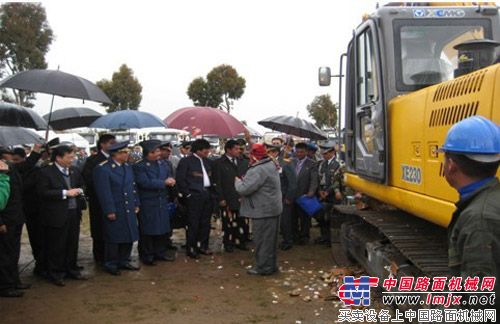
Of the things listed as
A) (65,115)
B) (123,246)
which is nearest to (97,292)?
(123,246)

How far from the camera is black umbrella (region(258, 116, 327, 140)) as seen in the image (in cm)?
1108

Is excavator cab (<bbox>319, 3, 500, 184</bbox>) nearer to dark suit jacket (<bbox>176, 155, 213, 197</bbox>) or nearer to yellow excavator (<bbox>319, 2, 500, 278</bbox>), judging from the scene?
yellow excavator (<bbox>319, 2, 500, 278</bbox>)

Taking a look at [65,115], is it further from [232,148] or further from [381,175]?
[381,175]

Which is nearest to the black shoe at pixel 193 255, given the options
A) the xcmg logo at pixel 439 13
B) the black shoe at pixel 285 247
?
the black shoe at pixel 285 247

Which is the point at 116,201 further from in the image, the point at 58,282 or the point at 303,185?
the point at 303,185

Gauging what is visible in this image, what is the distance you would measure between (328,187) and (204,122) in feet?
8.29

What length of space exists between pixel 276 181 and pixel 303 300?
1767mm

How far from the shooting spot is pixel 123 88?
38094mm

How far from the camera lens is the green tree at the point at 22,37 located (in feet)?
83.0

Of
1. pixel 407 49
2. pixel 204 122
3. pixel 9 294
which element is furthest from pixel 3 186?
pixel 407 49

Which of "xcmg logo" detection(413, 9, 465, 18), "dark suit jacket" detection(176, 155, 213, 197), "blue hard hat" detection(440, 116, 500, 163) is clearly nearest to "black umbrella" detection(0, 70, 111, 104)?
"dark suit jacket" detection(176, 155, 213, 197)

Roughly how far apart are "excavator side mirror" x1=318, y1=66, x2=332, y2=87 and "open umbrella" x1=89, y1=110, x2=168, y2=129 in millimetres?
3915

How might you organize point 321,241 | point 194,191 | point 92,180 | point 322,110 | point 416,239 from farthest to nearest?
1. point 322,110
2. point 321,241
3. point 194,191
4. point 92,180
5. point 416,239

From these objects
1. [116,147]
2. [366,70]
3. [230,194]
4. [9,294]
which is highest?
[366,70]
